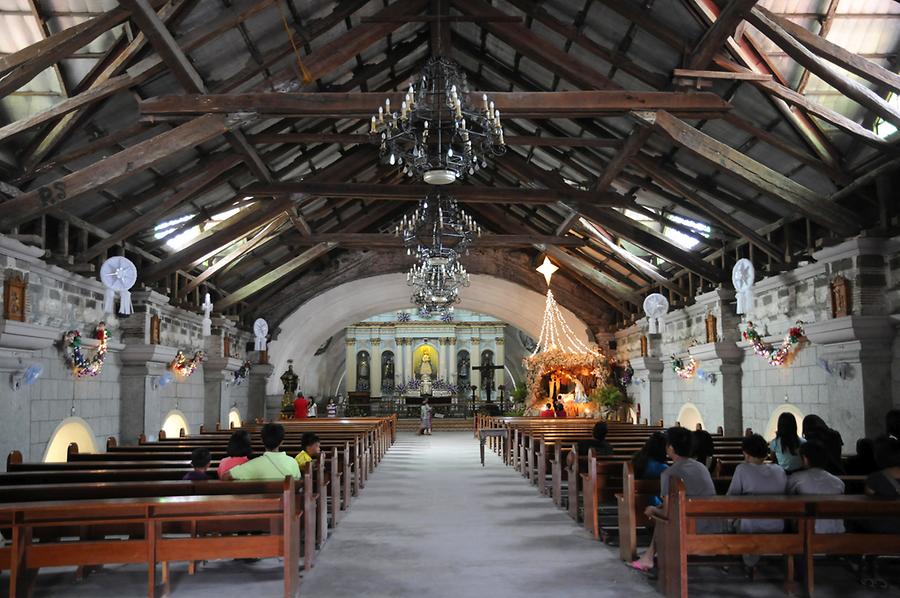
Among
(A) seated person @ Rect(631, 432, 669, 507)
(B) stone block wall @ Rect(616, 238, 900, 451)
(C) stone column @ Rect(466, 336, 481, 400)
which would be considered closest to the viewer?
(A) seated person @ Rect(631, 432, 669, 507)

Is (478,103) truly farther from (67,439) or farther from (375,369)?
(375,369)

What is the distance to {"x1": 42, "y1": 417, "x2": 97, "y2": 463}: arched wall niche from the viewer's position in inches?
505

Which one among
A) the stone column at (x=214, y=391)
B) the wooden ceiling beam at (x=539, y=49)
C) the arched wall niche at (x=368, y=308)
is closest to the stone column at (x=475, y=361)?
the arched wall niche at (x=368, y=308)

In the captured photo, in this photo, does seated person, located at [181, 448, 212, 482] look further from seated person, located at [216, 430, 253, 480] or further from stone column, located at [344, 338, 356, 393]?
stone column, located at [344, 338, 356, 393]

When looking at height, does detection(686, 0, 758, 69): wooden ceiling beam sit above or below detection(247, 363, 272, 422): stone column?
above

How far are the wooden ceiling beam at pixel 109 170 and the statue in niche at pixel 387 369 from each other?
3010cm

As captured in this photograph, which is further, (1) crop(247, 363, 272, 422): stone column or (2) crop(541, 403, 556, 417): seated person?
(1) crop(247, 363, 272, 422): stone column

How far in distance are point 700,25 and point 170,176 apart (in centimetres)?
923

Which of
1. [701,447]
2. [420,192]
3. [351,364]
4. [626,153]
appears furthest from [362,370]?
[701,447]

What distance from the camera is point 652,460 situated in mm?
7777

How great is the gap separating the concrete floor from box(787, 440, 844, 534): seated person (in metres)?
0.49

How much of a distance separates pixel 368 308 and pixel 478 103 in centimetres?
1895

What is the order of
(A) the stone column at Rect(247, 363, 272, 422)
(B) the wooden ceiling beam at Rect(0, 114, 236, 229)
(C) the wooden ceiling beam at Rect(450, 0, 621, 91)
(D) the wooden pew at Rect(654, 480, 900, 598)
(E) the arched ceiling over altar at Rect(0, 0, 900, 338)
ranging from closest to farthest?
(D) the wooden pew at Rect(654, 480, 900, 598), (E) the arched ceiling over altar at Rect(0, 0, 900, 338), (B) the wooden ceiling beam at Rect(0, 114, 236, 229), (C) the wooden ceiling beam at Rect(450, 0, 621, 91), (A) the stone column at Rect(247, 363, 272, 422)

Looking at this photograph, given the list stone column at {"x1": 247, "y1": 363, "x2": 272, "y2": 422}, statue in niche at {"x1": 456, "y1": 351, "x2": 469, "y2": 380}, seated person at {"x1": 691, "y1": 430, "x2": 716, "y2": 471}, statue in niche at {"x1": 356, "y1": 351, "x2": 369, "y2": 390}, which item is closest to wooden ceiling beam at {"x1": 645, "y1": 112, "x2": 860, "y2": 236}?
seated person at {"x1": 691, "y1": 430, "x2": 716, "y2": 471}
